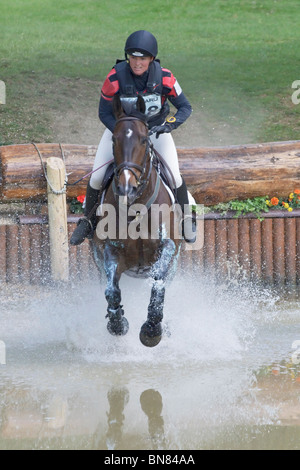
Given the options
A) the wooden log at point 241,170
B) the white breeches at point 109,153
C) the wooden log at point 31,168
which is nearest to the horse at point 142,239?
the white breeches at point 109,153

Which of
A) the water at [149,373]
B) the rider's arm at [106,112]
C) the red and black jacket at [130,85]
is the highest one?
the red and black jacket at [130,85]

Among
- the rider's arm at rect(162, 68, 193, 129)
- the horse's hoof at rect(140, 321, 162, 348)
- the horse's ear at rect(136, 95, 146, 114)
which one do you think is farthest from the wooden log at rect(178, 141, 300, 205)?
the horse's ear at rect(136, 95, 146, 114)

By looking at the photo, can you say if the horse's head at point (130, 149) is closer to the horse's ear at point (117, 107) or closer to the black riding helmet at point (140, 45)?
the horse's ear at point (117, 107)

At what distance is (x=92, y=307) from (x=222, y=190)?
8.99ft

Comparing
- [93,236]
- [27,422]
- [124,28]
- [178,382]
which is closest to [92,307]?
[93,236]

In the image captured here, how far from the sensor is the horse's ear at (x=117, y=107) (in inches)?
228

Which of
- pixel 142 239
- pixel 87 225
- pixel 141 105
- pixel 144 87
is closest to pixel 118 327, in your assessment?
pixel 142 239

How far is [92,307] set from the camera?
7.55 metres

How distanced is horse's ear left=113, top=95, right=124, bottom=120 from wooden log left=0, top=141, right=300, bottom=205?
11.5 ft

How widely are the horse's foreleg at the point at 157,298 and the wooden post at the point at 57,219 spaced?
288 centimetres

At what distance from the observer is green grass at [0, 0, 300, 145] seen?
13.5 meters

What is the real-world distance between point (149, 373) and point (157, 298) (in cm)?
64

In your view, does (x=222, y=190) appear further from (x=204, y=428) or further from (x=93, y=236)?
(x=204, y=428)

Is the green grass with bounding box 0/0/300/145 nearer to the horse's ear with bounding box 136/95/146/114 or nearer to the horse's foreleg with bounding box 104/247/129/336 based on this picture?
the horse's foreleg with bounding box 104/247/129/336
